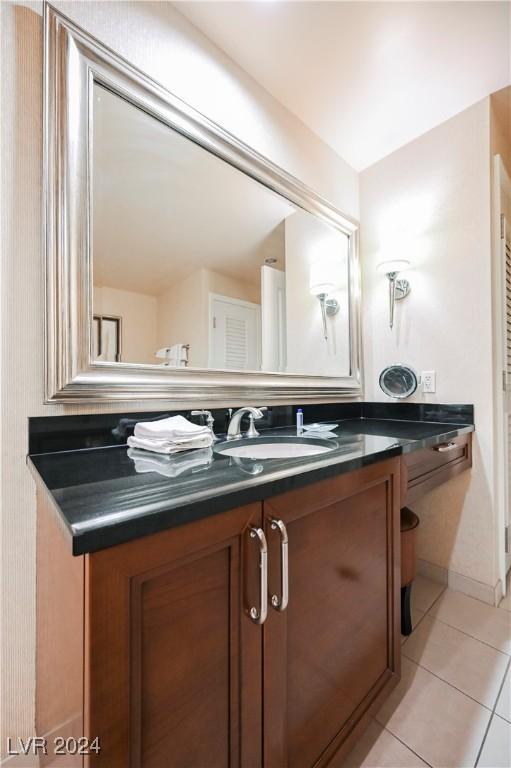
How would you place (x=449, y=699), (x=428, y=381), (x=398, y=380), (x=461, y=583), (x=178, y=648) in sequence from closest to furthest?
(x=178, y=648) < (x=449, y=699) < (x=461, y=583) < (x=428, y=381) < (x=398, y=380)

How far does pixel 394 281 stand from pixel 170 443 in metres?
1.61

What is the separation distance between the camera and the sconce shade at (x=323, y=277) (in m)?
1.80

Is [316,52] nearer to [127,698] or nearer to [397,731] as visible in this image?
[127,698]

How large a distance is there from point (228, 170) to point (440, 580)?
7.37 feet

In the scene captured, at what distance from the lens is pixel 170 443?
908 millimetres

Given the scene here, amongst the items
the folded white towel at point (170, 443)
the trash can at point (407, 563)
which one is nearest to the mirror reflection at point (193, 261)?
the folded white towel at point (170, 443)

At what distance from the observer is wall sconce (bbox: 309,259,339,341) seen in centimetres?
180

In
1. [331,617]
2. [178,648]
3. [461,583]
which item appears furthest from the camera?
[461,583]

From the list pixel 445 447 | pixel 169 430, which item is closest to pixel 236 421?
pixel 169 430

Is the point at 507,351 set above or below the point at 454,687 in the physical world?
above

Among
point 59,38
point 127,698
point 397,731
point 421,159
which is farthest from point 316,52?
point 397,731

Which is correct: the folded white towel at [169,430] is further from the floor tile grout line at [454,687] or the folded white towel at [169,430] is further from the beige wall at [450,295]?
the beige wall at [450,295]

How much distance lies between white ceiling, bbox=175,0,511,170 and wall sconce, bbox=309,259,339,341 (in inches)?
27.6

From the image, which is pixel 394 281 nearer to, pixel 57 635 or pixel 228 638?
pixel 228 638
